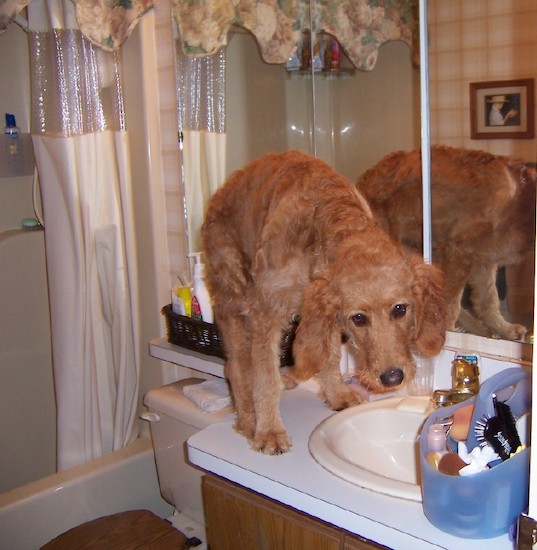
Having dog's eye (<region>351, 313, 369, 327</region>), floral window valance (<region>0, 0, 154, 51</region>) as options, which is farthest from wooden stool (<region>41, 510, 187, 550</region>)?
floral window valance (<region>0, 0, 154, 51</region>)

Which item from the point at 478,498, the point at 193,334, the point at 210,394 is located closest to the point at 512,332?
the point at 478,498

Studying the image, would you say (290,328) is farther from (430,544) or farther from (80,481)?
(80,481)

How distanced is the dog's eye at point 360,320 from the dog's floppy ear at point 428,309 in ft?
0.39

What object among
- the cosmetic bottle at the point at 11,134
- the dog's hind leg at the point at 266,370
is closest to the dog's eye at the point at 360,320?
the dog's hind leg at the point at 266,370

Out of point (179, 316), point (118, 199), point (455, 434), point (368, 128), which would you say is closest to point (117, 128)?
point (118, 199)

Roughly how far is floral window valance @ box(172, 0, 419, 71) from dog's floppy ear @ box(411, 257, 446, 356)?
23.8 inches

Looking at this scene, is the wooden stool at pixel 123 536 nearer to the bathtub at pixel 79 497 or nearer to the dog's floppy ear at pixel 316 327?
the bathtub at pixel 79 497

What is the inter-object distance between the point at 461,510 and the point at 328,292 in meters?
0.54

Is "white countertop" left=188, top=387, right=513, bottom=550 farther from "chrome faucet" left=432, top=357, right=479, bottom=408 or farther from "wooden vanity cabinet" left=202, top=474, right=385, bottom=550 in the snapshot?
"chrome faucet" left=432, top=357, right=479, bottom=408

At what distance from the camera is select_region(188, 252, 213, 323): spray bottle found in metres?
2.34

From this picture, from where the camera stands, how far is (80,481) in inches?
95.6

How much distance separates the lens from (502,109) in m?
1.57

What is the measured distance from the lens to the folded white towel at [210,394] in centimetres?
217

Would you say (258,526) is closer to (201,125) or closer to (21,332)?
(201,125)
